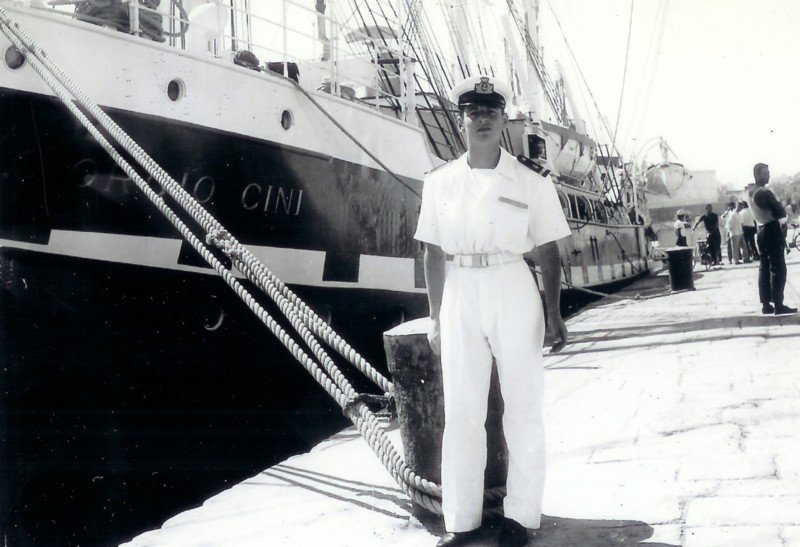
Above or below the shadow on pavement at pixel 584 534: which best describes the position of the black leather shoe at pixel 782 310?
above

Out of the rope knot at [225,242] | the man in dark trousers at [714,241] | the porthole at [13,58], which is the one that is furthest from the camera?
the man in dark trousers at [714,241]

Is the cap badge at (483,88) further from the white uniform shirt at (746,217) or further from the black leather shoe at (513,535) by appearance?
the white uniform shirt at (746,217)

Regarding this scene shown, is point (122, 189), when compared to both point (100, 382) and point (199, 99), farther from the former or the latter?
point (100, 382)

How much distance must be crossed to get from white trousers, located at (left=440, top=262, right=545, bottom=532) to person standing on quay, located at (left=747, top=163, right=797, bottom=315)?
508 centimetres

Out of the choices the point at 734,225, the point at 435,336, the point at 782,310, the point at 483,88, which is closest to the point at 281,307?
the point at 435,336

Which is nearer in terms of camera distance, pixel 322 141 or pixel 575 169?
pixel 322 141

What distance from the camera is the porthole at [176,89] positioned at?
5113 millimetres

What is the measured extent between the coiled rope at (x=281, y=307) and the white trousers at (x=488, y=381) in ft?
0.74

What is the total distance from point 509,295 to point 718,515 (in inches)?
40.6

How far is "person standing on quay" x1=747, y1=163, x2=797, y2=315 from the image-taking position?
22.2ft

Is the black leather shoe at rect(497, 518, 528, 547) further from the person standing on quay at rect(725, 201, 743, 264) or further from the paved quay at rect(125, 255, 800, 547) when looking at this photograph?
the person standing on quay at rect(725, 201, 743, 264)

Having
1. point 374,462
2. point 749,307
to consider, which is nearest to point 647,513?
point 374,462

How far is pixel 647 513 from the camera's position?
8.97 feet

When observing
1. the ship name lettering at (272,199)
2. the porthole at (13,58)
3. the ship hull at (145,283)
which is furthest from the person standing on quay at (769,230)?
the porthole at (13,58)
